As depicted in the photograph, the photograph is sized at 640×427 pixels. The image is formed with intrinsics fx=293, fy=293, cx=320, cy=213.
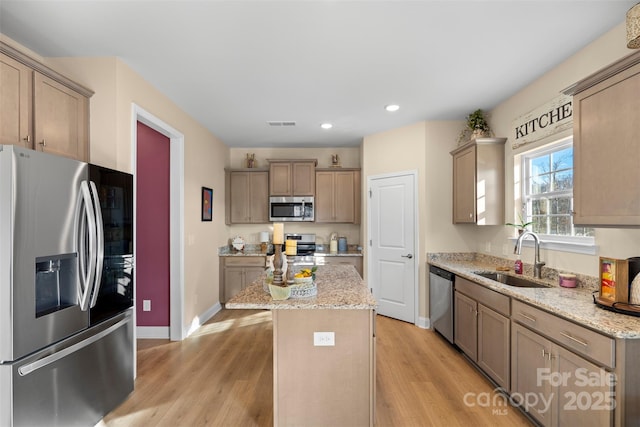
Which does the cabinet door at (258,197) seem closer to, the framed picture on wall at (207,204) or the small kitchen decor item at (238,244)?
the small kitchen decor item at (238,244)

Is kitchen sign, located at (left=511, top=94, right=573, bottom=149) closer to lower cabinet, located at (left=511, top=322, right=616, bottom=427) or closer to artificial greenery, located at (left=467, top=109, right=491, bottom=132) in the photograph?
artificial greenery, located at (left=467, top=109, right=491, bottom=132)

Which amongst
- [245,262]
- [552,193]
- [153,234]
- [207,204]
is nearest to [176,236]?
[153,234]

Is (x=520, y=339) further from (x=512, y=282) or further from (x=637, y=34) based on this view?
(x=637, y=34)

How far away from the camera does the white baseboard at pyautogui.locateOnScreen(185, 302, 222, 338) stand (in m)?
3.69

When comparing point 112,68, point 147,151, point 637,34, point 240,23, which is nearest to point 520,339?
point 637,34

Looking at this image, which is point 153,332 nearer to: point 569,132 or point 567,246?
point 567,246

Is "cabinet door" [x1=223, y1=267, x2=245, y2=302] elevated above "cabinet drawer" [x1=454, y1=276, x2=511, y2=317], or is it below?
below

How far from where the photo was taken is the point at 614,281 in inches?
67.6

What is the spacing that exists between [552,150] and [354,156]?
123 inches

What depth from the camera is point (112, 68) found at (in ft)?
7.82

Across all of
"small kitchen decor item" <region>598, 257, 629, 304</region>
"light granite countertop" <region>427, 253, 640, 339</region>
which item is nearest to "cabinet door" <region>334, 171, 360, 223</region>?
"light granite countertop" <region>427, 253, 640, 339</region>

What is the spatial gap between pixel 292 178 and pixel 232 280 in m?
1.96

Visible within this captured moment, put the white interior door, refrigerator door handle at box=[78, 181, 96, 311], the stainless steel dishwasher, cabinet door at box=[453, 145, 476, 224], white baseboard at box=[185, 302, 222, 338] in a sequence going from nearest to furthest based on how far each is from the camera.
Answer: refrigerator door handle at box=[78, 181, 96, 311] < the stainless steel dishwasher < cabinet door at box=[453, 145, 476, 224] < white baseboard at box=[185, 302, 222, 338] < the white interior door

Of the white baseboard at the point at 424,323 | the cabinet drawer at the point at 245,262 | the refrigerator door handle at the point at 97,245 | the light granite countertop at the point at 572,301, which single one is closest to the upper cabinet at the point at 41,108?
the refrigerator door handle at the point at 97,245
